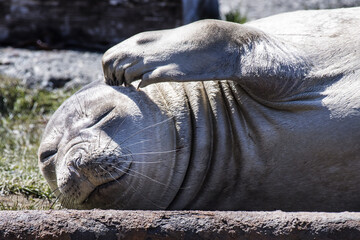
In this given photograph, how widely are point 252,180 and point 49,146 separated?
95 centimetres

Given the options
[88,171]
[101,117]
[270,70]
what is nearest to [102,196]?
[88,171]

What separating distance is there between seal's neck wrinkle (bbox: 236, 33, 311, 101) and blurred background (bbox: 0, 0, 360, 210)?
9.13ft

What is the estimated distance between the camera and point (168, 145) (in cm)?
320

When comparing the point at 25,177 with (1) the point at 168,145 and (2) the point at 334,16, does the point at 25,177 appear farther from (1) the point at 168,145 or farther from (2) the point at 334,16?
(2) the point at 334,16

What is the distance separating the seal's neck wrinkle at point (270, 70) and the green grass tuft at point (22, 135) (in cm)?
136

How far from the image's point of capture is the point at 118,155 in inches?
123

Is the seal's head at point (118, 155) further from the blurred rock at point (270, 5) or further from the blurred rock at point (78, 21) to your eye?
the blurred rock at point (270, 5)

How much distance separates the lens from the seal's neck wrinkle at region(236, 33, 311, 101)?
10.2 feet

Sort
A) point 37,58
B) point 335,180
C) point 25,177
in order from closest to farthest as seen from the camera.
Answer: point 335,180
point 25,177
point 37,58

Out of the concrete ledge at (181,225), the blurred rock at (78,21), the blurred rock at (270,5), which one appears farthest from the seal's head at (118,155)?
the blurred rock at (270,5)

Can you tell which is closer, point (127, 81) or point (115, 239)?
point (115, 239)

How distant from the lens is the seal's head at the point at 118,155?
3141 mm

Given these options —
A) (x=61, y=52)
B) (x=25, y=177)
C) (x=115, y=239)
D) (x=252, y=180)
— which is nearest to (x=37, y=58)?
(x=61, y=52)

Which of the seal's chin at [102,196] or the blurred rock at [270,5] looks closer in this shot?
the seal's chin at [102,196]
